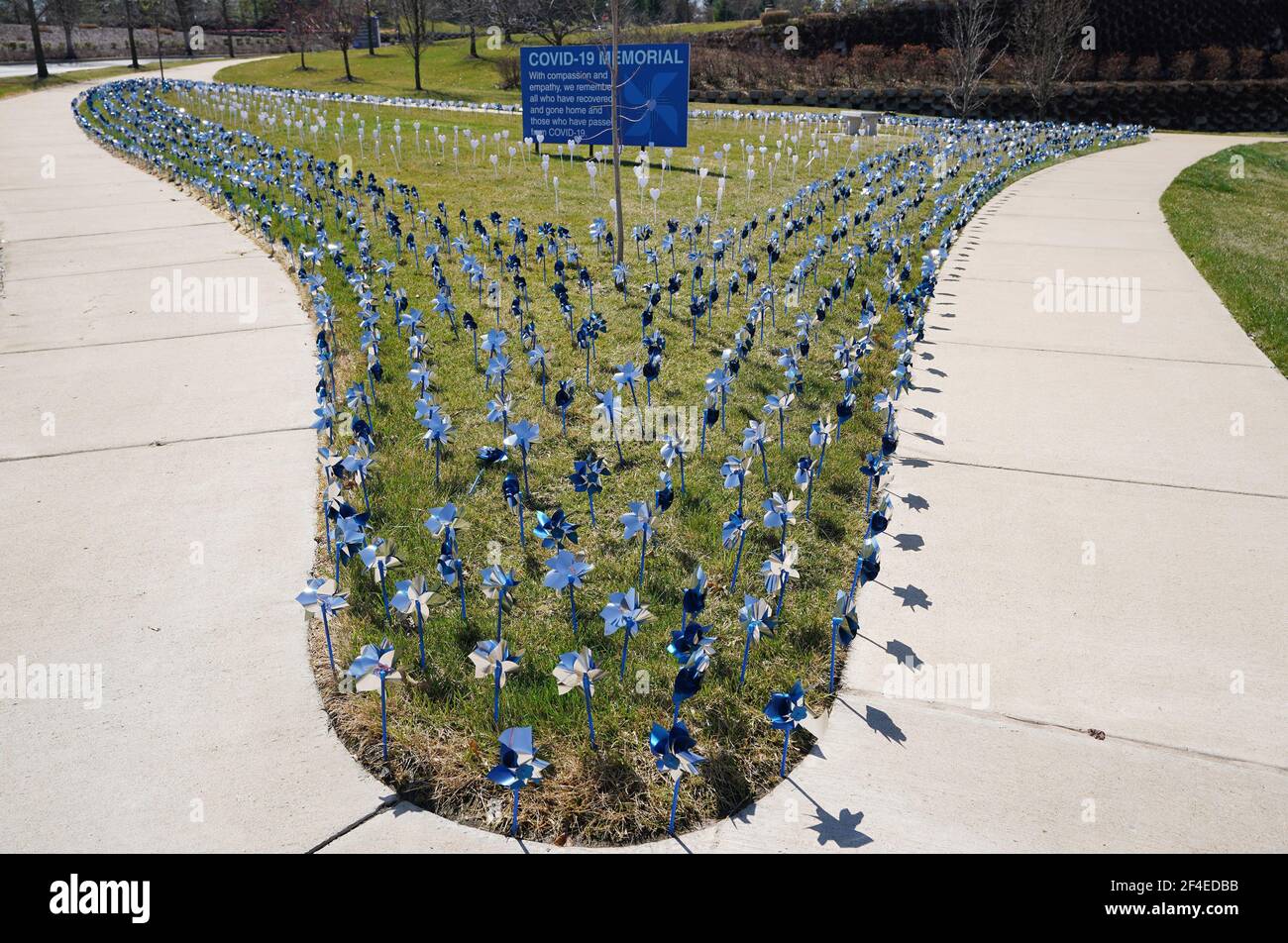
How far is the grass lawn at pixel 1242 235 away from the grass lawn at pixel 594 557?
2.94 metres

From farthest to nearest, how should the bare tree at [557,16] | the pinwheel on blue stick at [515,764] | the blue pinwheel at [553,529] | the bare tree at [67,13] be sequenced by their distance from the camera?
the bare tree at [67,13] < the bare tree at [557,16] < the blue pinwheel at [553,529] < the pinwheel on blue stick at [515,764]

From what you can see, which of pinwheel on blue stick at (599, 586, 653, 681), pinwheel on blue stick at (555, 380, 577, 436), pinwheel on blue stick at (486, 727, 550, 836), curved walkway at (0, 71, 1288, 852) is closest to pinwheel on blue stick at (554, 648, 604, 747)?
pinwheel on blue stick at (599, 586, 653, 681)

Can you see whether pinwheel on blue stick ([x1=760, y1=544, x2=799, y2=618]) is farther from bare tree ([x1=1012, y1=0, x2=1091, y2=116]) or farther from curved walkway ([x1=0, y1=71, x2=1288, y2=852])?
bare tree ([x1=1012, y1=0, x2=1091, y2=116])

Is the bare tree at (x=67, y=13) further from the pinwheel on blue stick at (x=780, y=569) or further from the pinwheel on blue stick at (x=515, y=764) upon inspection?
the pinwheel on blue stick at (x=515, y=764)

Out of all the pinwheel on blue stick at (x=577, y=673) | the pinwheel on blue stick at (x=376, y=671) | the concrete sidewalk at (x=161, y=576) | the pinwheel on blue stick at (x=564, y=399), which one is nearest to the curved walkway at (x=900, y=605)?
the concrete sidewalk at (x=161, y=576)

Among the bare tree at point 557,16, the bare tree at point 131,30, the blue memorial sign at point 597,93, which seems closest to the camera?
the blue memorial sign at point 597,93

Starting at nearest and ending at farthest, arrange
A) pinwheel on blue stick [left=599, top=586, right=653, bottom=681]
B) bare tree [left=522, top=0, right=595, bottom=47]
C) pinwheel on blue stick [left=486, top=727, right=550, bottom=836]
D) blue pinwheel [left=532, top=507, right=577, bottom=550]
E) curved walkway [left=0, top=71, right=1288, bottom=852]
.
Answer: pinwheel on blue stick [left=486, top=727, right=550, bottom=836]
curved walkway [left=0, top=71, right=1288, bottom=852]
pinwheel on blue stick [left=599, top=586, right=653, bottom=681]
blue pinwheel [left=532, top=507, right=577, bottom=550]
bare tree [left=522, top=0, right=595, bottom=47]

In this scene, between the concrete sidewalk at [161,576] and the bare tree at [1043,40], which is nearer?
the concrete sidewalk at [161,576]

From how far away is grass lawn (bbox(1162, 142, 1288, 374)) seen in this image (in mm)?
6961

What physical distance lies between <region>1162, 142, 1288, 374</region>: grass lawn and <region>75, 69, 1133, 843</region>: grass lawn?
2938 mm

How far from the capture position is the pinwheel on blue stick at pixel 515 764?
2.19 meters
